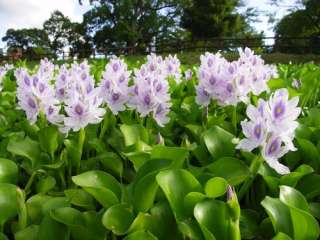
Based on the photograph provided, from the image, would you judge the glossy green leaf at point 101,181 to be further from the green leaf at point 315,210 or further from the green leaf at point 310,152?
the green leaf at point 310,152

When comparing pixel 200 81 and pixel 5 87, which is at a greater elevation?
pixel 200 81

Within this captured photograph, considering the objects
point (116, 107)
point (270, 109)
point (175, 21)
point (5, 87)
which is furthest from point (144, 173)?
point (175, 21)

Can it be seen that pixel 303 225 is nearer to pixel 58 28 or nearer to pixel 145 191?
pixel 145 191

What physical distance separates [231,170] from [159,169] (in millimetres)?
242

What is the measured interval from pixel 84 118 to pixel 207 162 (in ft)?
1.49

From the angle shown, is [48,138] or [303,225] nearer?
[303,225]

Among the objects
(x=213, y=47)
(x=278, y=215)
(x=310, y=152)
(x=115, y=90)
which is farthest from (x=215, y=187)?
(x=213, y=47)

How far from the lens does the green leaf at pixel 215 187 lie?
123 cm

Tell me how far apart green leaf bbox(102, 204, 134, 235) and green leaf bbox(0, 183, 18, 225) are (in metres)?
0.29

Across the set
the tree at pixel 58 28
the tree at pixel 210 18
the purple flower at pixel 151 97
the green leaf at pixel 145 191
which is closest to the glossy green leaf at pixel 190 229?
the green leaf at pixel 145 191

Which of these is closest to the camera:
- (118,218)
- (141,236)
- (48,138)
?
(141,236)

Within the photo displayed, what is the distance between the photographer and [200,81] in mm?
2252

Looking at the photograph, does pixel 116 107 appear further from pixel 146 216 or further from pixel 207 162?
pixel 146 216

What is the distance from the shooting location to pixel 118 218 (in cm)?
120
